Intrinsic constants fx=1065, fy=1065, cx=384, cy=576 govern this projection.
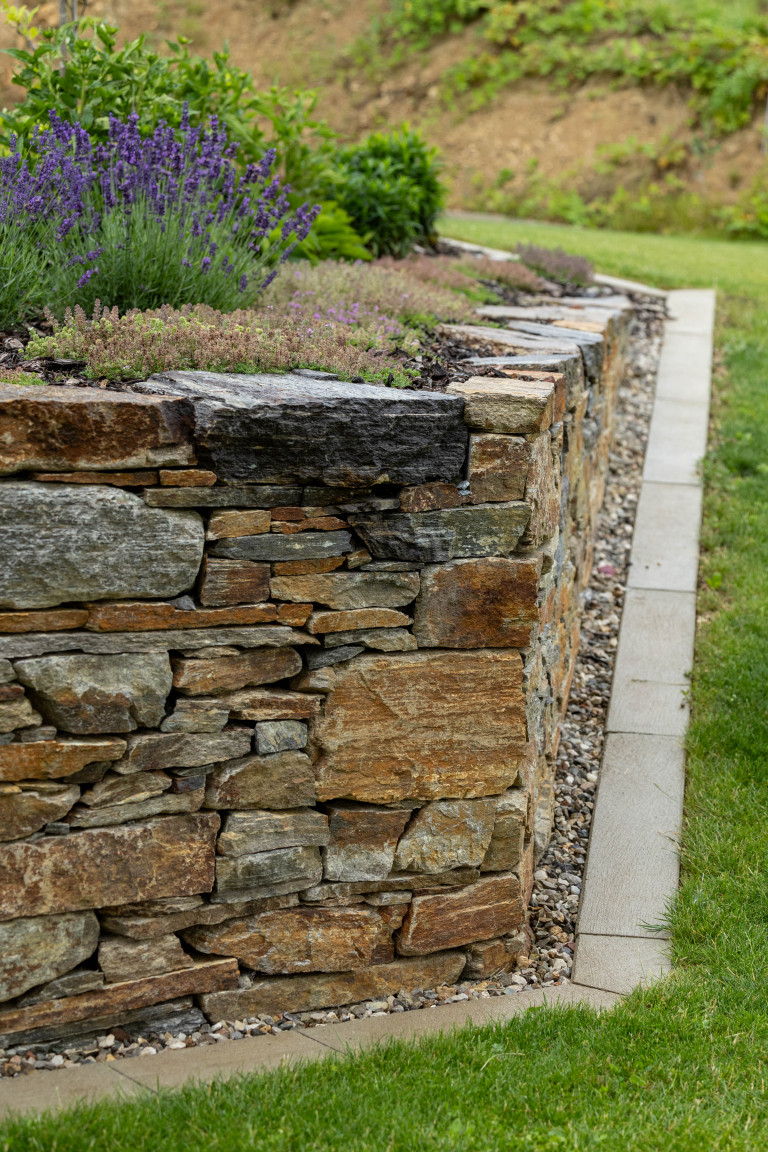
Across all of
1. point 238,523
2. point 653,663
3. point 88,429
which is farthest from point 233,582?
point 653,663

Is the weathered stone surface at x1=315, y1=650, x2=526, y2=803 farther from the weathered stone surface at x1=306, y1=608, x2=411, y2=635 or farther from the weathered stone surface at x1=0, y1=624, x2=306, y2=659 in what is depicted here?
the weathered stone surface at x1=0, y1=624, x2=306, y2=659

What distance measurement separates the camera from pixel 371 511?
9.40ft

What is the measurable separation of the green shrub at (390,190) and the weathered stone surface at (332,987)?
4483 millimetres

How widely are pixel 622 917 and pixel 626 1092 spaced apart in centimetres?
88

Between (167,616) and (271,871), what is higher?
(167,616)

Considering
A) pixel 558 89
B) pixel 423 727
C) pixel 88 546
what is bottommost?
pixel 423 727

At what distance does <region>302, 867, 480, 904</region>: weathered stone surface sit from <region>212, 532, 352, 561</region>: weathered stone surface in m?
0.95

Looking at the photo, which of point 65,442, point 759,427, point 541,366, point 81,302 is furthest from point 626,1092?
point 759,427

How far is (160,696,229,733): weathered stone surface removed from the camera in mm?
2713

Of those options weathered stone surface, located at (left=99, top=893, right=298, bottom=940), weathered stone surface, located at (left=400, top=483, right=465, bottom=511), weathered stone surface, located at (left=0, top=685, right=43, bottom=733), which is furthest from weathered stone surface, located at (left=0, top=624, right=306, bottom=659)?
weathered stone surface, located at (left=99, top=893, right=298, bottom=940)

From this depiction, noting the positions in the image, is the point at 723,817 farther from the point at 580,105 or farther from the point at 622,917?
the point at 580,105

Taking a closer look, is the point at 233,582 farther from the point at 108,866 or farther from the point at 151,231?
the point at 151,231

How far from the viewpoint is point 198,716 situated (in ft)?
8.99

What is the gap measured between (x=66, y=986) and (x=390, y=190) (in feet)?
17.1
